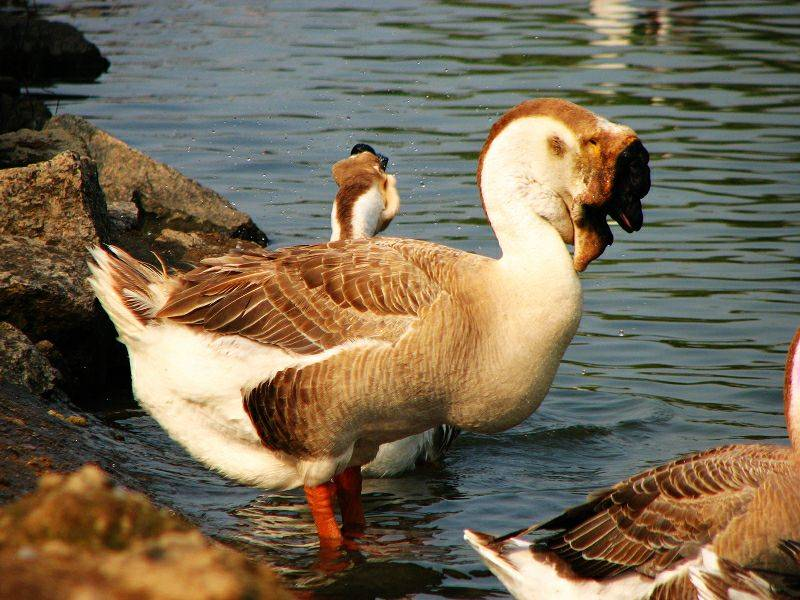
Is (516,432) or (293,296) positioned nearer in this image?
(293,296)

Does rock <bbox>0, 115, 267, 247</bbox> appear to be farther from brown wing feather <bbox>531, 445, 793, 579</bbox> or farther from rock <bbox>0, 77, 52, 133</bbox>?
brown wing feather <bbox>531, 445, 793, 579</bbox>

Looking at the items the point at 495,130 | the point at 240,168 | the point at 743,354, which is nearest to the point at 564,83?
the point at 240,168

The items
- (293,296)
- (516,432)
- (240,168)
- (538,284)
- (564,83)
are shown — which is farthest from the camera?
(564,83)

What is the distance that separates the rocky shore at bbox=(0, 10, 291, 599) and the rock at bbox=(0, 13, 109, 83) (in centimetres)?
337

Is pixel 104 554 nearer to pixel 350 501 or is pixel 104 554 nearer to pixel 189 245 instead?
pixel 350 501

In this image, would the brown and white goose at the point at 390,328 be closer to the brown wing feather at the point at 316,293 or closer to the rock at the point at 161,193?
the brown wing feather at the point at 316,293

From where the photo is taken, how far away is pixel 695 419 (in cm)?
872

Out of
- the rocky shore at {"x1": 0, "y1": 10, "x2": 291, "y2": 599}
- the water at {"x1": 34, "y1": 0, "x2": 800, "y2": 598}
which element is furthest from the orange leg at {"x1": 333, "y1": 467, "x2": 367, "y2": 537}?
the rocky shore at {"x1": 0, "y1": 10, "x2": 291, "y2": 599}

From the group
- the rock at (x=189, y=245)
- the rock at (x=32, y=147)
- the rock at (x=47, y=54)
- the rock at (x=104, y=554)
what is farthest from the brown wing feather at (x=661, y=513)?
the rock at (x=47, y=54)

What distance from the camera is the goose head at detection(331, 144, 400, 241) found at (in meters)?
8.49

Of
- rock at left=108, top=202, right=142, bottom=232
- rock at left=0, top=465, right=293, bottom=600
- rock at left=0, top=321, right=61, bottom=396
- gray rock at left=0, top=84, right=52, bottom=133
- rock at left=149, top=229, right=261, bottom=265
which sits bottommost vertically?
rock at left=149, top=229, right=261, bottom=265

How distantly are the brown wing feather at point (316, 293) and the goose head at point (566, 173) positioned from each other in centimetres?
53

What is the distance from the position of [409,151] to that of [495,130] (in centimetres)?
963

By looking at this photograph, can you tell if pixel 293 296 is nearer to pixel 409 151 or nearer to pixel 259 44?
pixel 409 151
